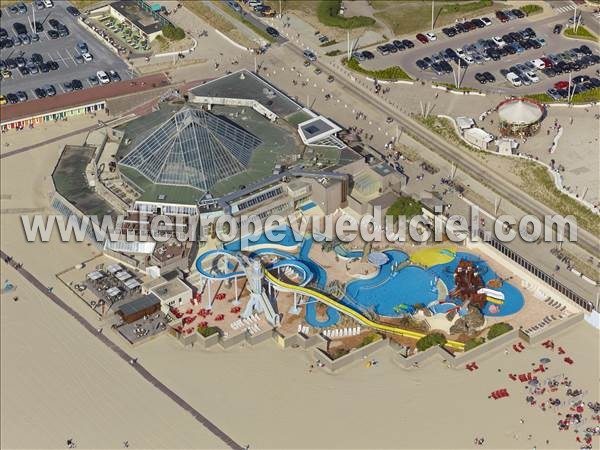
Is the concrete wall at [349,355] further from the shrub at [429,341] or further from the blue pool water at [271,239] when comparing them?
the blue pool water at [271,239]

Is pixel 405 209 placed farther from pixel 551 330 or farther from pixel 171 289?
pixel 171 289

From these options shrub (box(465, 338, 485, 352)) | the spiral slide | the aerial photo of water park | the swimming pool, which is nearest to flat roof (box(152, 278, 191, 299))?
the aerial photo of water park

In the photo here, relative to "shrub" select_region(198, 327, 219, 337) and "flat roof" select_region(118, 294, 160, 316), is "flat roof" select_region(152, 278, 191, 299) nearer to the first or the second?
"flat roof" select_region(118, 294, 160, 316)

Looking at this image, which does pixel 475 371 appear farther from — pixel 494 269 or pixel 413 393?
pixel 494 269

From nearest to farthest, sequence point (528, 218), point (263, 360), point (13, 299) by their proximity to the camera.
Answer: point (263, 360)
point (13, 299)
point (528, 218)

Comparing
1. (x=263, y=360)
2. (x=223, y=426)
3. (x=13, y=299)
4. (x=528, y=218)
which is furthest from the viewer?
(x=528, y=218)

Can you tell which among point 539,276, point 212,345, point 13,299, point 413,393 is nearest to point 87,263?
point 13,299

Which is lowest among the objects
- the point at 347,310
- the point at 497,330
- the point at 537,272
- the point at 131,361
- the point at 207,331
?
the point at 131,361

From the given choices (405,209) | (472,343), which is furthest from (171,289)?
(472,343)
